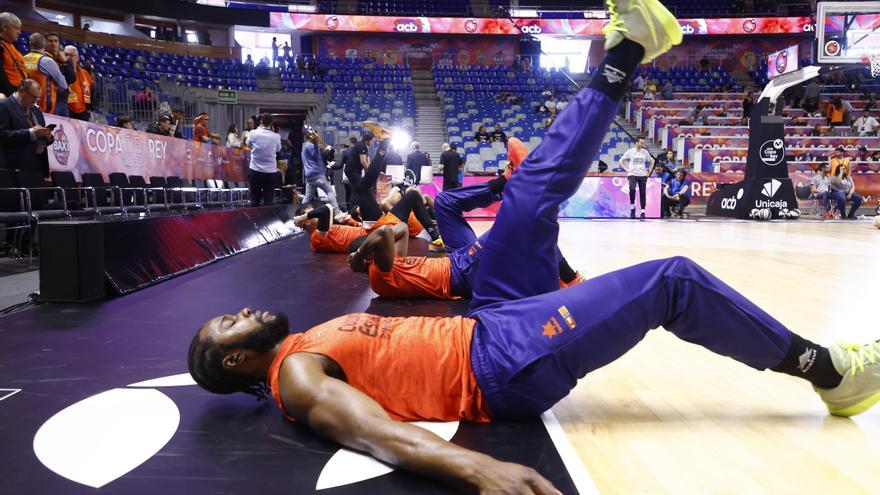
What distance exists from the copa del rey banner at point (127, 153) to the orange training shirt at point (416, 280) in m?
4.76

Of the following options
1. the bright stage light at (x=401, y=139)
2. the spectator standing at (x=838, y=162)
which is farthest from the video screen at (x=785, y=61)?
the bright stage light at (x=401, y=139)

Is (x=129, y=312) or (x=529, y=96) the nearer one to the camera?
(x=129, y=312)

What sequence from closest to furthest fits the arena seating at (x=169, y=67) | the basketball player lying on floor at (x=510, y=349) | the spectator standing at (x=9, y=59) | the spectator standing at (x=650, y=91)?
the basketball player lying on floor at (x=510, y=349) < the spectator standing at (x=9, y=59) < the arena seating at (x=169, y=67) < the spectator standing at (x=650, y=91)

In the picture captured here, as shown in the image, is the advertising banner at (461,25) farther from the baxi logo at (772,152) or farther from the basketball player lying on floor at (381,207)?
the basketball player lying on floor at (381,207)

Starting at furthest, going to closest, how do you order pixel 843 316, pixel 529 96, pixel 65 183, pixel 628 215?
pixel 529 96
pixel 628 215
pixel 65 183
pixel 843 316

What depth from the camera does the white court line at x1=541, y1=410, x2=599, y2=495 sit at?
4.52 ft

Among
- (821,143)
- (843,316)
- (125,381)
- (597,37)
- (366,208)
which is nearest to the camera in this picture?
(125,381)

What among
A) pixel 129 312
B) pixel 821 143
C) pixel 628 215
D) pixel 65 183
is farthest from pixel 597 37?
pixel 129 312

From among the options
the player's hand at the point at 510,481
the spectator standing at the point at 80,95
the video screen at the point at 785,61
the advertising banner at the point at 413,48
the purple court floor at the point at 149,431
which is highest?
the advertising banner at the point at 413,48

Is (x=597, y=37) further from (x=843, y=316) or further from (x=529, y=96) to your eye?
(x=843, y=316)

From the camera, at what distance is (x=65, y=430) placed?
1747 mm

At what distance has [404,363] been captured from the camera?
164 cm

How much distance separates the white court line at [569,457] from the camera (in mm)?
1379

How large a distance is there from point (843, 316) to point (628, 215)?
1013 centimetres
